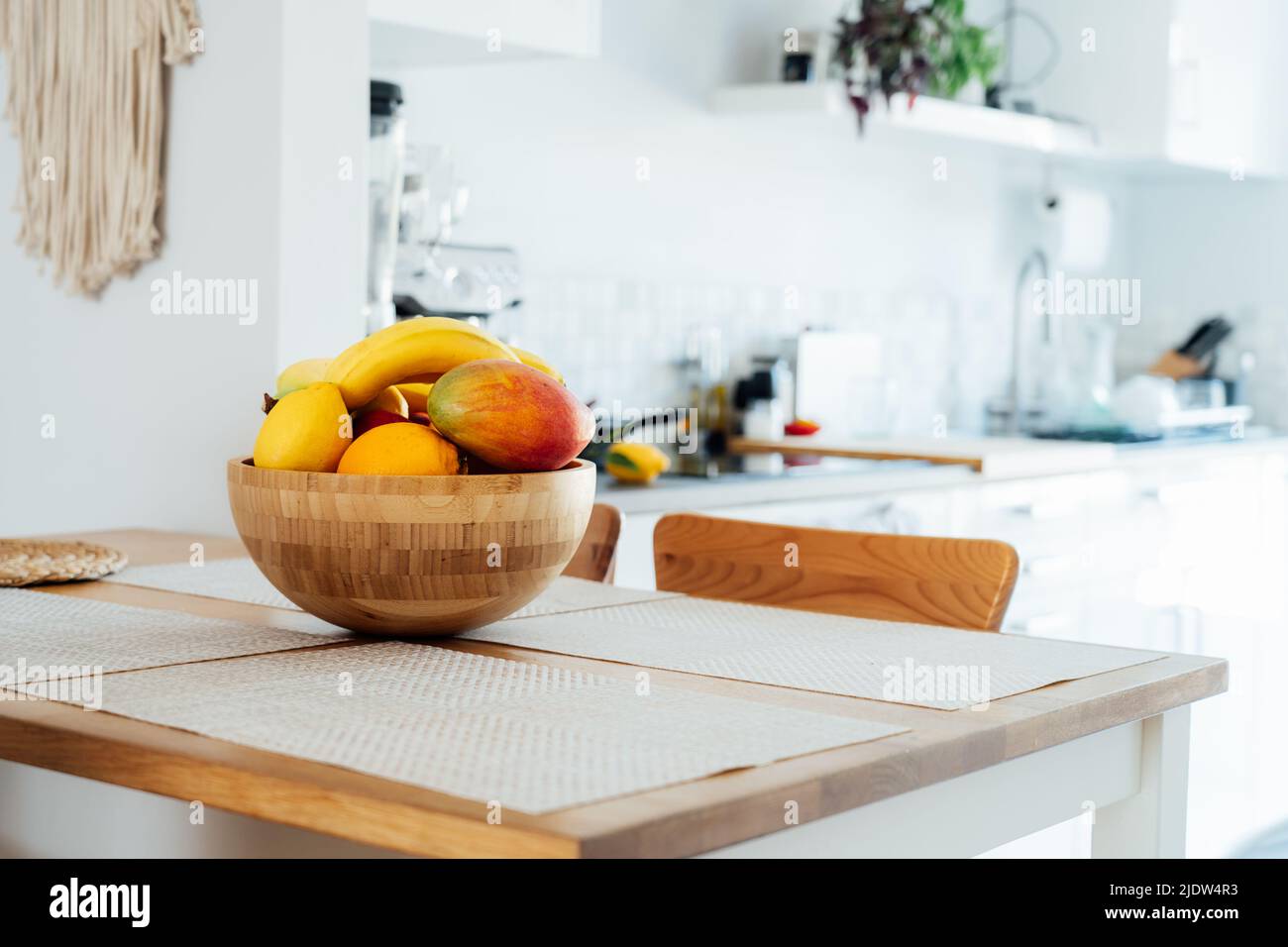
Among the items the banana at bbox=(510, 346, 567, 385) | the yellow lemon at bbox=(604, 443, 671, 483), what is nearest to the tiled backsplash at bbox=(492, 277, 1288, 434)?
the yellow lemon at bbox=(604, 443, 671, 483)

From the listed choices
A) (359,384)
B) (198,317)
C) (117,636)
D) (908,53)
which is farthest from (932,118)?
(117,636)

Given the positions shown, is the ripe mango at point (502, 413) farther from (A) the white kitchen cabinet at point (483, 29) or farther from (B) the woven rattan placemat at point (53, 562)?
(A) the white kitchen cabinet at point (483, 29)

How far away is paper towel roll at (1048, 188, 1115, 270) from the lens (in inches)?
171

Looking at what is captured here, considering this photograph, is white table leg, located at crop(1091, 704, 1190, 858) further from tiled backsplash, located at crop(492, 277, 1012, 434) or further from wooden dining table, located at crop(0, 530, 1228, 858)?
tiled backsplash, located at crop(492, 277, 1012, 434)

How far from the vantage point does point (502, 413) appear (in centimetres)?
107

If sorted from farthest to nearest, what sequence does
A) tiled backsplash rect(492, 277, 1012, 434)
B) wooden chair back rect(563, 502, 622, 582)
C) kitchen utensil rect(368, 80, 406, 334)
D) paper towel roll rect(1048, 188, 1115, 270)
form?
paper towel roll rect(1048, 188, 1115, 270) < tiled backsplash rect(492, 277, 1012, 434) < kitchen utensil rect(368, 80, 406, 334) < wooden chair back rect(563, 502, 622, 582)

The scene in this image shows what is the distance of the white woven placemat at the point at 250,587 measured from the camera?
1.36m

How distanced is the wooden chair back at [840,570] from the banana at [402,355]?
1.50 feet

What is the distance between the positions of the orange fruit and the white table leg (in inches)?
21.1

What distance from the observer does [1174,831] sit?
3.69 feet

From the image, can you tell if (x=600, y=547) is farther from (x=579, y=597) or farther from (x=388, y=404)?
(x=388, y=404)
